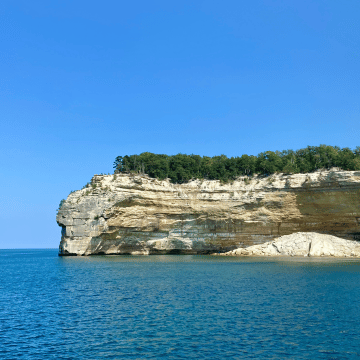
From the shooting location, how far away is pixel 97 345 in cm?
1528

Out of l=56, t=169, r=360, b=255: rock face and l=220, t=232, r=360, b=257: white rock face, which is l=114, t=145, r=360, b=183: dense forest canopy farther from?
l=220, t=232, r=360, b=257: white rock face

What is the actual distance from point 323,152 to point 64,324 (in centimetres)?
5775

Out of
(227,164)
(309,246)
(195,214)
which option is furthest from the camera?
(227,164)

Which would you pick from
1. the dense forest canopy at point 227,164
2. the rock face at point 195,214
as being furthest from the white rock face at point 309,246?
the dense forest canopy at point 227,164

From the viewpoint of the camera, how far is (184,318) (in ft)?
63.5

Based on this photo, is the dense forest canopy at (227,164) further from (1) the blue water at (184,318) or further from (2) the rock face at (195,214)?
(1) the blue water at (184,318)

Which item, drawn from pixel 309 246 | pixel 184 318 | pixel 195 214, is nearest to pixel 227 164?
pixel 195 214

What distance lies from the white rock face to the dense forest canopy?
12210 millimetres

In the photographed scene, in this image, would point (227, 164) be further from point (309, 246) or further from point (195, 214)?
point (309, 246)

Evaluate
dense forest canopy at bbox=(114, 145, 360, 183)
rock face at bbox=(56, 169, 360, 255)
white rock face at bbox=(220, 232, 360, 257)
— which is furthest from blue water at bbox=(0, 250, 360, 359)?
dense forest canopy at bbox=(114, 145, 360, 183)

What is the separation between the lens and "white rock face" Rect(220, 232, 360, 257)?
5725 cm

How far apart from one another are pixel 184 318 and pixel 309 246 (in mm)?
44794

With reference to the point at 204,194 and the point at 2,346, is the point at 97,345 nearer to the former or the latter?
the point at 2,346

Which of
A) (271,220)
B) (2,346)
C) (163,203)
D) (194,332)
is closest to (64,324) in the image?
(2,346)
